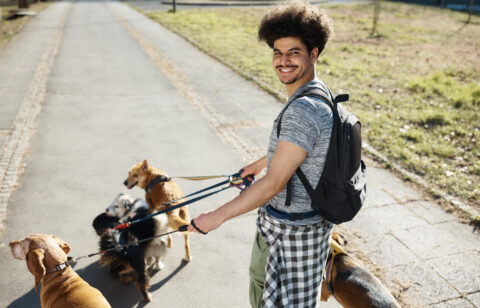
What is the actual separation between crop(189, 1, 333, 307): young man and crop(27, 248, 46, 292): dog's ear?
56.1 inches

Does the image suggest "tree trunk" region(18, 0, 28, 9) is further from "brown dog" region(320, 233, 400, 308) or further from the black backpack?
the black backpack

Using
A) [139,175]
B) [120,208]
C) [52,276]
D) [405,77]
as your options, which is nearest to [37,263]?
[52,276]

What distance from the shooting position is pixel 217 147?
6758 mm

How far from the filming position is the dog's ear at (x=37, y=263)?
9.03 feet

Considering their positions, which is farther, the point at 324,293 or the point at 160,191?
the point at 160,191

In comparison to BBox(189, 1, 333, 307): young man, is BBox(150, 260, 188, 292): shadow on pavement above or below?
below

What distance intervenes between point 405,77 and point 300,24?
35.3 feet

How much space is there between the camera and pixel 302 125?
180cm

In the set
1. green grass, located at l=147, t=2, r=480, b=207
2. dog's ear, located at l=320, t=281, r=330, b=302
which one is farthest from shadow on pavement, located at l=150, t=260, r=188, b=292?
green grass, located at l=147, t=2, r=480, b=207

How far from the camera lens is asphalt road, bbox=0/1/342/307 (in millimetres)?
3746

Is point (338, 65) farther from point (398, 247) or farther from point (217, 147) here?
point (398, 247)

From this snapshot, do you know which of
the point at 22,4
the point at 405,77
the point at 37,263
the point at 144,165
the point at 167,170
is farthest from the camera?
the point at 22,4

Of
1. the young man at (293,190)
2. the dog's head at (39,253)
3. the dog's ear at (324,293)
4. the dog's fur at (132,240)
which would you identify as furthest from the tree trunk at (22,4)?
the dog's ear at (324,293)

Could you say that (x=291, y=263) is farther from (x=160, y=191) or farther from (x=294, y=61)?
(x=160, y=191)
